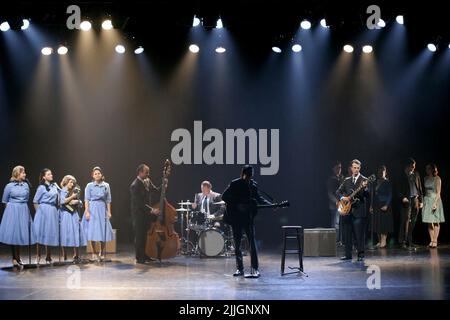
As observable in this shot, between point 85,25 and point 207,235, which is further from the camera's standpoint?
point 85,25

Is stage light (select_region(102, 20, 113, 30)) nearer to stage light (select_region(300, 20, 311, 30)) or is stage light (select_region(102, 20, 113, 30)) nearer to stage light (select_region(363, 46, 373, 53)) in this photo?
stage light (select_region(300, 20, 311, 30))

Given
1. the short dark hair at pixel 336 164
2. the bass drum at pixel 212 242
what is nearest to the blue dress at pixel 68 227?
the bass drum at pixel 212 242

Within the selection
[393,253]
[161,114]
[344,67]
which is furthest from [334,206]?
[161,114]

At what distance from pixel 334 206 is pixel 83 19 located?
6.61m

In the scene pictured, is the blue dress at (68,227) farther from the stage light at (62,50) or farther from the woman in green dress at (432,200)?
the woman in green dress at (432,200)

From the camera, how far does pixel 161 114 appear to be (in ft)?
46.5

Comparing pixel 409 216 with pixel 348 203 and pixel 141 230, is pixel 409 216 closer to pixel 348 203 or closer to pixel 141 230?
pixel 348 203

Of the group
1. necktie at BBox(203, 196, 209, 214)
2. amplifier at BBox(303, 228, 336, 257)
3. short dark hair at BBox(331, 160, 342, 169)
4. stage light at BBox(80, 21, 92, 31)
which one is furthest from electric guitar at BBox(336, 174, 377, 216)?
stage light at BBox(80, 21, 92, 31)

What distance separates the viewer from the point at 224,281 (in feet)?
27.8

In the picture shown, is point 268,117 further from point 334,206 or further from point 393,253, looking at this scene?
point 393,253

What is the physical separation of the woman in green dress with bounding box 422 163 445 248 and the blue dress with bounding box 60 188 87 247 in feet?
23.2

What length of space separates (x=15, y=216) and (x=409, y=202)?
25.6 ft

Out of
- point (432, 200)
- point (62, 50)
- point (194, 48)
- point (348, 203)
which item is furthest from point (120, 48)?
point (432, 200)
